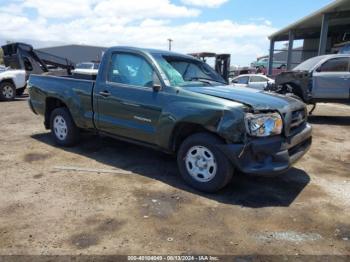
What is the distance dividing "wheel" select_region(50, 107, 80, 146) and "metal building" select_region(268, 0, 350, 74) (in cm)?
1540

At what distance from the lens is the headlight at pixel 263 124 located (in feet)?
13.3

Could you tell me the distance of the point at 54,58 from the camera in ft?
67.7

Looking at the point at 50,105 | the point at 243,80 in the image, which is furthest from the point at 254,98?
the point at 243,80

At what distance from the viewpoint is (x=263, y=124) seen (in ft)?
13.5

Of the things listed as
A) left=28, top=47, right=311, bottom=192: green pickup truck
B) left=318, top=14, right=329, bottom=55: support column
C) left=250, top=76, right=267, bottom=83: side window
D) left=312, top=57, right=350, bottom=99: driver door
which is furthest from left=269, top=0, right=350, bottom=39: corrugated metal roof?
left=28, top=47, right=311, bottom=192: green pickup truck

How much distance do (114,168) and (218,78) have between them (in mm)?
2216

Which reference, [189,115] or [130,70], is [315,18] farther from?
[189,115]

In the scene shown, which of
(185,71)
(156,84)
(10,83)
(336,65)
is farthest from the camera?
(10,83)

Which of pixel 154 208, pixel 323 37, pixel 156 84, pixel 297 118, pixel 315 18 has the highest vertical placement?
pixel 315 18

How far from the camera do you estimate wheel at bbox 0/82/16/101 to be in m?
14.4

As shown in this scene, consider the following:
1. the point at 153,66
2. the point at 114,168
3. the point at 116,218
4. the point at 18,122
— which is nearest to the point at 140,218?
the point at 116,218

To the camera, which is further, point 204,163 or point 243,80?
point 243,80

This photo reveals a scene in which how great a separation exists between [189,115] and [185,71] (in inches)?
43.4

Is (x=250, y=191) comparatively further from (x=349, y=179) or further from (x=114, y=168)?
(x=114, y=168)
